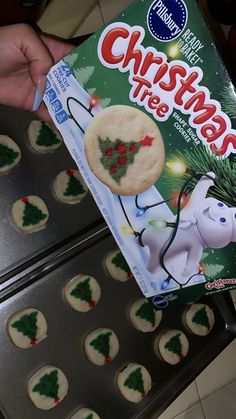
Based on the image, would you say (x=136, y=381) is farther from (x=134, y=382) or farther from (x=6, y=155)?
(x=6, y=155)

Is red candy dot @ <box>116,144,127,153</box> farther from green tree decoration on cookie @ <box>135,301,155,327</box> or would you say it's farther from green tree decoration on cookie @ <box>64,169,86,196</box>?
green tree decoration on cookie @ <box>135,301,155,327</box>

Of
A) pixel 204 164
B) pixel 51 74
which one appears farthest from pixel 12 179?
pixel 204 164

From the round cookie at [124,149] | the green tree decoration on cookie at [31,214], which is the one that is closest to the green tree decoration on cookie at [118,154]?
the round cookie at [124,149]

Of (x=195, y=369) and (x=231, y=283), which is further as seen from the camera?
(x=195, y=369)

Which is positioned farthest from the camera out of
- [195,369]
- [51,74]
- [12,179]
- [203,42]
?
[195,369]

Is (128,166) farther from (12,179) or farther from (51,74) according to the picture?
(12,179)

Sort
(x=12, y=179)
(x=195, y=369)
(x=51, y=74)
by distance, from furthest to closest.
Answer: (x=195, y=369) < (x=12, y=179) < (x=51, y=74)

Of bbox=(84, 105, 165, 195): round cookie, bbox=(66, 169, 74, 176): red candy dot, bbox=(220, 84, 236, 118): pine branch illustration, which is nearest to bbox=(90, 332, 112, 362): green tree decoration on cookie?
bbox=(66, 169, 74, 176): red candy dot

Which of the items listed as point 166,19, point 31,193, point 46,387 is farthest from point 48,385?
point 166,19
